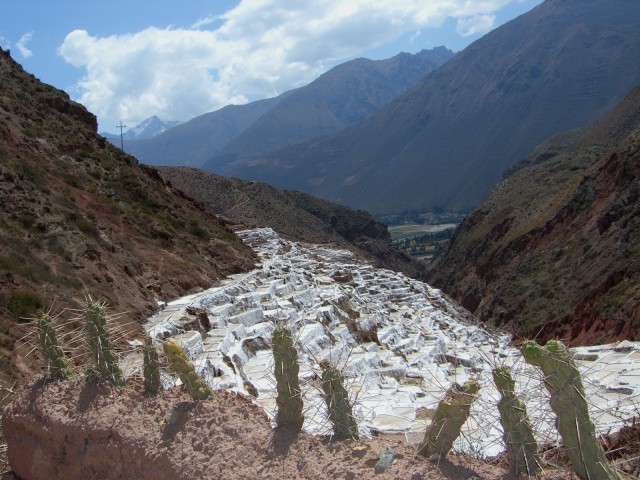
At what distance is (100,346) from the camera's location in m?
5.51

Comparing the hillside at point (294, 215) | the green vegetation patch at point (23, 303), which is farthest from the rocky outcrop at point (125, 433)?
the hillside at point (294, 215)

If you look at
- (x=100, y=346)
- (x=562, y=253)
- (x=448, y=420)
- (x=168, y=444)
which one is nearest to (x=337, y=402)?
(x=448, y=420)

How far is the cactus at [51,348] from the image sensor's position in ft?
19.2

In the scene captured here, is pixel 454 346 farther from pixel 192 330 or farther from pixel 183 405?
pixel 183 405

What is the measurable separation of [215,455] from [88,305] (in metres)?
2.17

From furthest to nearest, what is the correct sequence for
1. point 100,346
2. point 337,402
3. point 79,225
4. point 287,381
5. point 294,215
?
point 294,215, point 79,225, point 100,346, point 287,381, point 337,402

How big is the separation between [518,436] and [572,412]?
38cm

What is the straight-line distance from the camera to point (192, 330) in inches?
504

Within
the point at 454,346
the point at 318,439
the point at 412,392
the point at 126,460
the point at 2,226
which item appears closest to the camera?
the point at 318,439

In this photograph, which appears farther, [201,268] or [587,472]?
[201,268]

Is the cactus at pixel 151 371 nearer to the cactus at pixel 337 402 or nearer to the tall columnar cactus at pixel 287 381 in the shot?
the tall columnar cactus at pixel 287 381

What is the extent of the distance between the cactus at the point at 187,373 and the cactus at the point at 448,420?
6.50 feet

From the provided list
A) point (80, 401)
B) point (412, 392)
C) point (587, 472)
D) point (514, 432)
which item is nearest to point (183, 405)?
point (80, 401)

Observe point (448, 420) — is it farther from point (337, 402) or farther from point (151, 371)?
point (151, 371)
